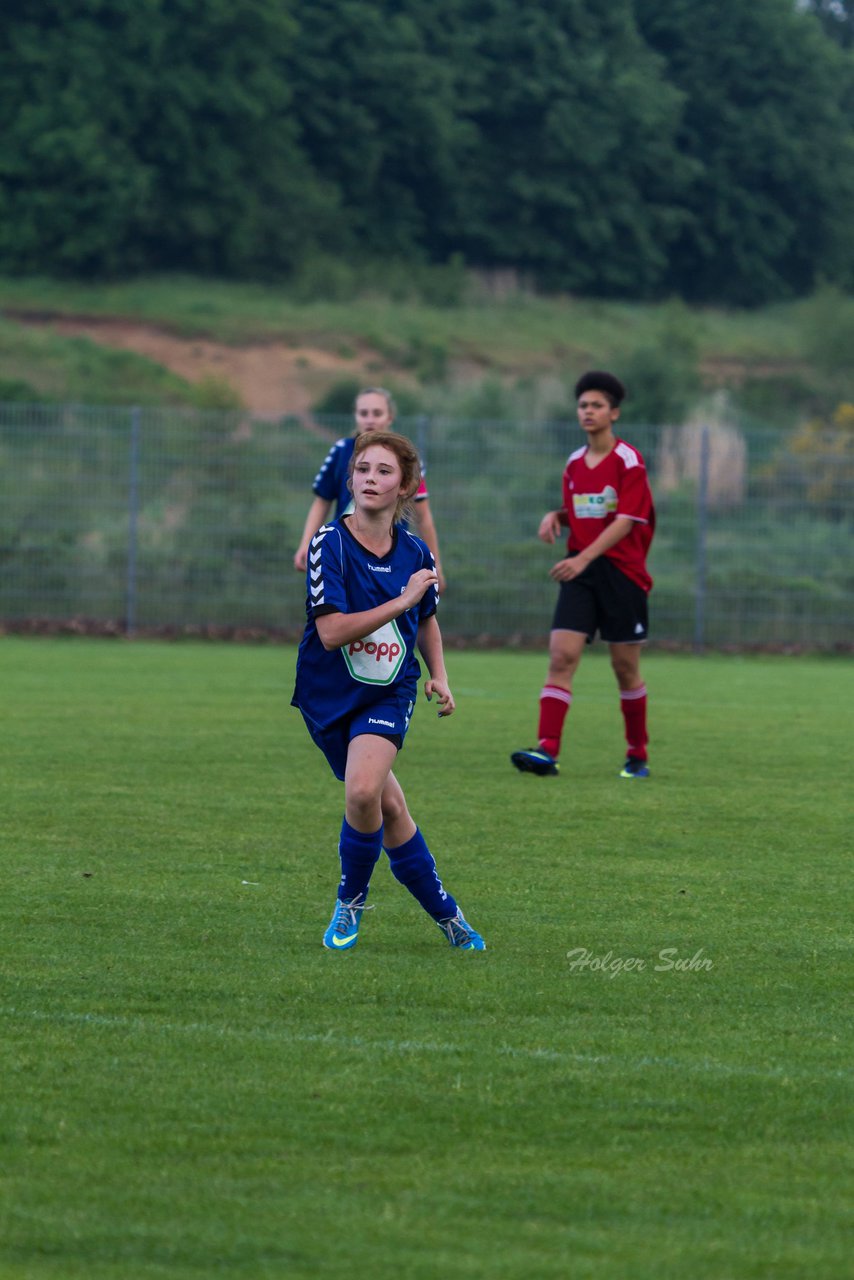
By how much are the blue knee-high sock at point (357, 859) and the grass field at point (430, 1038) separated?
198mm

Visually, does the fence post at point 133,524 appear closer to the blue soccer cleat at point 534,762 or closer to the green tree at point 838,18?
the blue soccer cleat at point 534,762

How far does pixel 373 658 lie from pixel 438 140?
58590mm

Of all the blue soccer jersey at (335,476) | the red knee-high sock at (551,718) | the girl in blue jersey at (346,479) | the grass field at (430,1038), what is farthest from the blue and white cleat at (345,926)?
the blue soccer jersey at (335,476)

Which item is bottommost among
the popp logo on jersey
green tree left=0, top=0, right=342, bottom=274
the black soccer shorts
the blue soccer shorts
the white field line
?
the white field line

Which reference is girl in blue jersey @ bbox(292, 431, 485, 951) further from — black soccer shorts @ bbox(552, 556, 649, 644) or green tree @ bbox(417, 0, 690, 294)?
green tree @ bbox(417, 0, 690, 294)

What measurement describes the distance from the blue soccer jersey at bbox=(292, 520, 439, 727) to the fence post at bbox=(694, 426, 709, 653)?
623 inches

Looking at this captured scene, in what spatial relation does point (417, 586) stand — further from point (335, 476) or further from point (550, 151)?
point (550, 151)

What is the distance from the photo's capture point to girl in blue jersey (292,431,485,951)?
217 inches

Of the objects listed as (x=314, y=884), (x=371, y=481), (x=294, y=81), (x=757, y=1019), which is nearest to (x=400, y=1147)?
(x=757, y=1019)

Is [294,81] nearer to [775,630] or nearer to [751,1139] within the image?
[775,630]

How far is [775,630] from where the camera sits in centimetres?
2144

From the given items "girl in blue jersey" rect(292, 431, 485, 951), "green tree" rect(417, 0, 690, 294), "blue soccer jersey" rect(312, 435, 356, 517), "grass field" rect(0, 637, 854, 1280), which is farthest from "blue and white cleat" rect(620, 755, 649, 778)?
"green tree" rect(417, 0, 690, 294)

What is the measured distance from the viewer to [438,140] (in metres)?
62.0
